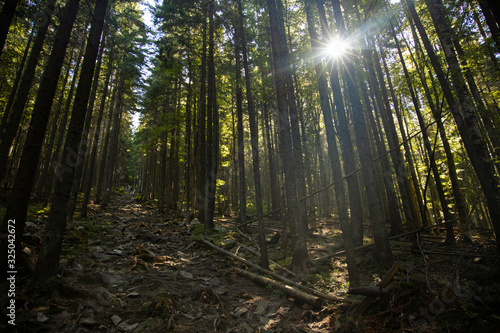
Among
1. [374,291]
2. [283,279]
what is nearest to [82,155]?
[283,279]

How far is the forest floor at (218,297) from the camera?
3373 mm

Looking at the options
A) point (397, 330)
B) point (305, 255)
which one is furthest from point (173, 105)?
point (397, 330)

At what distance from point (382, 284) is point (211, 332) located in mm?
3427

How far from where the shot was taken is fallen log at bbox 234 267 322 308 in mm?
4855

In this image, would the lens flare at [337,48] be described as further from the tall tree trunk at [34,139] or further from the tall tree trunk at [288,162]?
the tall tree trunk at [34,139]

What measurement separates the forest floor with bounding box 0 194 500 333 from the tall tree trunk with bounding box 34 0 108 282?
503mm

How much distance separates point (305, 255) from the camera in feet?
24.4

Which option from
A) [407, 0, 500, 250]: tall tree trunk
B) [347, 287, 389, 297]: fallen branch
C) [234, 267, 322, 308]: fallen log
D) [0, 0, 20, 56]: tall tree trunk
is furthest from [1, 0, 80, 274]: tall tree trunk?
[407, 0, 500, 250]: tall tree trunk

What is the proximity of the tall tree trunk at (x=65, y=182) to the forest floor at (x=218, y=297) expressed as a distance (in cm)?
50

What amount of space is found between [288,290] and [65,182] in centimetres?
579

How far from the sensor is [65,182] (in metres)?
4.79

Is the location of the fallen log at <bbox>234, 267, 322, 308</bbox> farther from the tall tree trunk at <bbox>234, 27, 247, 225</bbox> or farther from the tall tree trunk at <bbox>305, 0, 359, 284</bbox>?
the tall tree trunk at <bbox>234, 27, 247, 225</bbox>

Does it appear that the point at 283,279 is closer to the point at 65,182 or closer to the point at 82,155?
the point at 65,182

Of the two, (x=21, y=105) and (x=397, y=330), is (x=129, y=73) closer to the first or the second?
(x=21, y=105)
